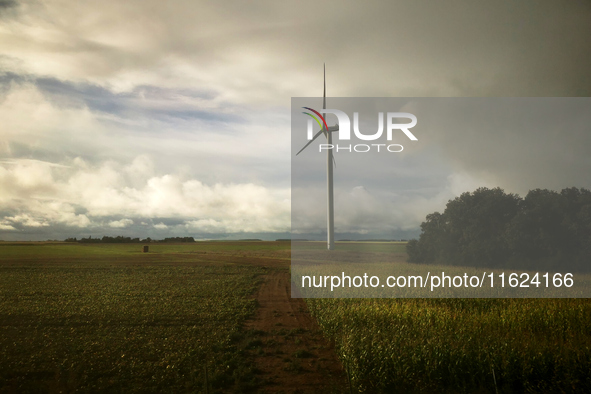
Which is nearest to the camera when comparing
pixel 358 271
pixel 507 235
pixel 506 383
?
pixel 506 383

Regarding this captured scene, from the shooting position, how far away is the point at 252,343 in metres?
14.9

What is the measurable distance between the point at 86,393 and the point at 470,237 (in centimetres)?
4804

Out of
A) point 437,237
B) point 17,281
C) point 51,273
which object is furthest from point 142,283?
point 437,237

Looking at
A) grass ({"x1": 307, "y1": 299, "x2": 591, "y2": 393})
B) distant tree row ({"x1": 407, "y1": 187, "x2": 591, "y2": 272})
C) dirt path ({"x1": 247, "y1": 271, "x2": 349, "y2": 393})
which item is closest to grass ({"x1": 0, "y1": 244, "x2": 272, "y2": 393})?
dirt path ({"x1": 247, "y1": 271, "x2": 349, "y2": 393})

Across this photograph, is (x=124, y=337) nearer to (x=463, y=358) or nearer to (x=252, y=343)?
(x=252, y=343)

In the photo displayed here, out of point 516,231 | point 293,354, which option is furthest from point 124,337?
point 516,231

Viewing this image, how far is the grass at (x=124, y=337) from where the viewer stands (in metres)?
11.2

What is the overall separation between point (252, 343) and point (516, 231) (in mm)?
41601

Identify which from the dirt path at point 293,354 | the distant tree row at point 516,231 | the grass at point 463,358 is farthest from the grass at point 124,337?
the distant tree row at point 516,231

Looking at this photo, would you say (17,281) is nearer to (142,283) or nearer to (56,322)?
(142,283)

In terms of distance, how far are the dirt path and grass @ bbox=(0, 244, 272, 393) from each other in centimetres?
78

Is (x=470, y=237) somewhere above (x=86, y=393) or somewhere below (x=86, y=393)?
above

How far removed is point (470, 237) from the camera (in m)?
46.9

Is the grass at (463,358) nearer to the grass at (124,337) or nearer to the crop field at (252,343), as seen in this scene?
the crop field at (252,343)
